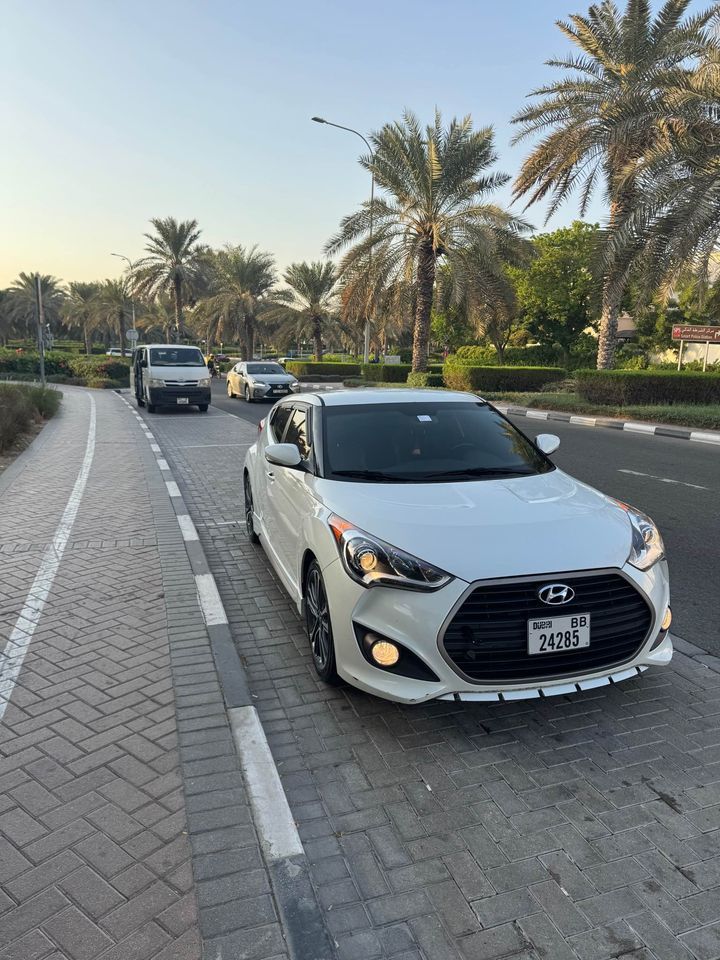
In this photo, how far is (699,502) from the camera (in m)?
8.26

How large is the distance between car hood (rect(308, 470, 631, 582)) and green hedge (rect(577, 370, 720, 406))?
58.2 ft

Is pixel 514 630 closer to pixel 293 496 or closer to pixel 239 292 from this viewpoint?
pixel 293 496

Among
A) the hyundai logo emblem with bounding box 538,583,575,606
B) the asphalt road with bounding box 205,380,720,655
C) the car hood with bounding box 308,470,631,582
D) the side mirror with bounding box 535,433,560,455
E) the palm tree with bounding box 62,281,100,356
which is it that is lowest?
the asphalt road with bounding box 205,380,720,655

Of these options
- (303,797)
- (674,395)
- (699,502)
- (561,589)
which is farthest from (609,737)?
(674,395)

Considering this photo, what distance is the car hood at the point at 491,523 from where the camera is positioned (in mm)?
3053

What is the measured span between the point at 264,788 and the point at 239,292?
158 feet

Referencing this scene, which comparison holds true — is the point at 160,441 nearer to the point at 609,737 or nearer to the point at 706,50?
the point at 609,737

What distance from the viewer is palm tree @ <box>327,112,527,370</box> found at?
917 inches

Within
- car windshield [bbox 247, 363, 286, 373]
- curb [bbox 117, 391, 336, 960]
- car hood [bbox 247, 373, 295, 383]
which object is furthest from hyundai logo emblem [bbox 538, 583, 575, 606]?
car windshield [bbox 247, 363, 286, 373]

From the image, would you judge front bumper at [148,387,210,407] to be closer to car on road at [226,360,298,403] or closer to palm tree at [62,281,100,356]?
car on road at [226,360,298,403]

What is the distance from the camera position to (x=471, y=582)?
9.73ft

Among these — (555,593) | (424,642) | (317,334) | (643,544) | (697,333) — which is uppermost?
(317,334)

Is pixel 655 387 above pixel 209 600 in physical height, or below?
above

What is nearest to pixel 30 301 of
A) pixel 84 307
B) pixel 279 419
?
pixel 84 307
